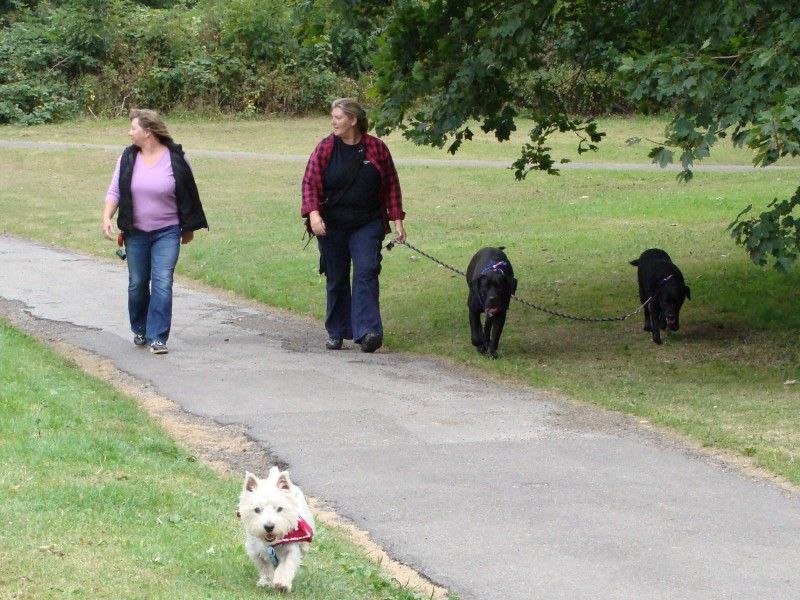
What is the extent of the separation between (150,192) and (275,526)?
6.62 metres

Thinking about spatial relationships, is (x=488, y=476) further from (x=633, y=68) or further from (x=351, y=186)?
(x=351, y=186)

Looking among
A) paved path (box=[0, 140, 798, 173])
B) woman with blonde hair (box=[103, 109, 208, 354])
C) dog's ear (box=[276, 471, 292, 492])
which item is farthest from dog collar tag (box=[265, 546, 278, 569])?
paved path (box=[0, 140, 798, 173])

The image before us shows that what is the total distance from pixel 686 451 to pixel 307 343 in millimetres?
4967

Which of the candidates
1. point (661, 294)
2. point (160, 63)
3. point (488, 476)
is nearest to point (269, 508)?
point (488, 476)

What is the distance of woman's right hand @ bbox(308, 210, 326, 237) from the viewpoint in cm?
1169

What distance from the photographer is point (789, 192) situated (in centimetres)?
2408

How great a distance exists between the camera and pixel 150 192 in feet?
37.3

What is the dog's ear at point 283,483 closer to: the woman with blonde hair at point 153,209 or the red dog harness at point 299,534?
the red dog harness at point 299,534

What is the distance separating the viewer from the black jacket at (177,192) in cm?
1137

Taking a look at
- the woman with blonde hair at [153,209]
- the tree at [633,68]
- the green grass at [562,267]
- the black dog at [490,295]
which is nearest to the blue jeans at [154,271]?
the woman with blonde hair at [153,209]

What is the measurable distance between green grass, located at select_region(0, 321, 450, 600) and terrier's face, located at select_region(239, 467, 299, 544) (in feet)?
0.95

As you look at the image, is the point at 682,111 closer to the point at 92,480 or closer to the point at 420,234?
the point at 92,480

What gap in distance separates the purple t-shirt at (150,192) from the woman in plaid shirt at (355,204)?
1.15 metres

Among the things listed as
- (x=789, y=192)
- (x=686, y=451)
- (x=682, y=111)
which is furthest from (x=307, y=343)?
(x=789, y=192)
